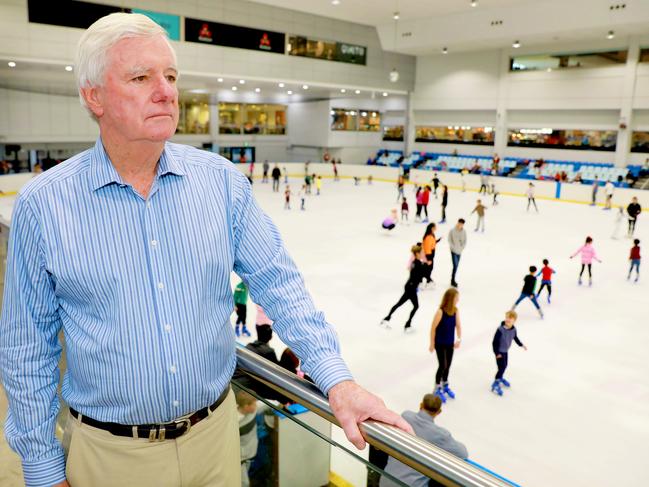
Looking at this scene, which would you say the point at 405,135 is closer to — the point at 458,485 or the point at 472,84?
the point at 472,84

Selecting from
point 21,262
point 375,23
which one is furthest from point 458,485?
point 375,23

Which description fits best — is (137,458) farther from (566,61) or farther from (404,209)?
(566,61)

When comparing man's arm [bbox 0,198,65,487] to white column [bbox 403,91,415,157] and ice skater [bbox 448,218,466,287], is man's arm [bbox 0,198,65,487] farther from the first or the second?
white column [bbox 403,91,415,157]

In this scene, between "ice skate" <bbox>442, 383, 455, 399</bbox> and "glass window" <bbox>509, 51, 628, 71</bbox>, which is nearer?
"ice skate" <bbox>442, 383, 455, 399</bbox>

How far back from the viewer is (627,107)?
104 ft

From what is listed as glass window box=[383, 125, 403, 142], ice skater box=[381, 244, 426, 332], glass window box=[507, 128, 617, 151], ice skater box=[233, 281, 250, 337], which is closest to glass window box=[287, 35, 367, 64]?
glass window box=[383, 125, 403, 142]

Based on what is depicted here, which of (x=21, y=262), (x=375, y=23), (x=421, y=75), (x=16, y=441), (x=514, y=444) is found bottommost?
(x=514, y=444)

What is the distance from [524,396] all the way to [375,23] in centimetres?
3313

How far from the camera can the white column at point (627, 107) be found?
31.3 m

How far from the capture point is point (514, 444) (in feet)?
21.3

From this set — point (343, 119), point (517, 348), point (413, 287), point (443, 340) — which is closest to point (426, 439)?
point (443, 340)

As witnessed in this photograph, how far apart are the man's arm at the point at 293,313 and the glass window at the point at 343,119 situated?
41933mm

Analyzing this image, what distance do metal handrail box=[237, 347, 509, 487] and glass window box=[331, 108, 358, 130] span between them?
42.0m

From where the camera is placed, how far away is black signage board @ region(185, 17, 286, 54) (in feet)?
93.0
